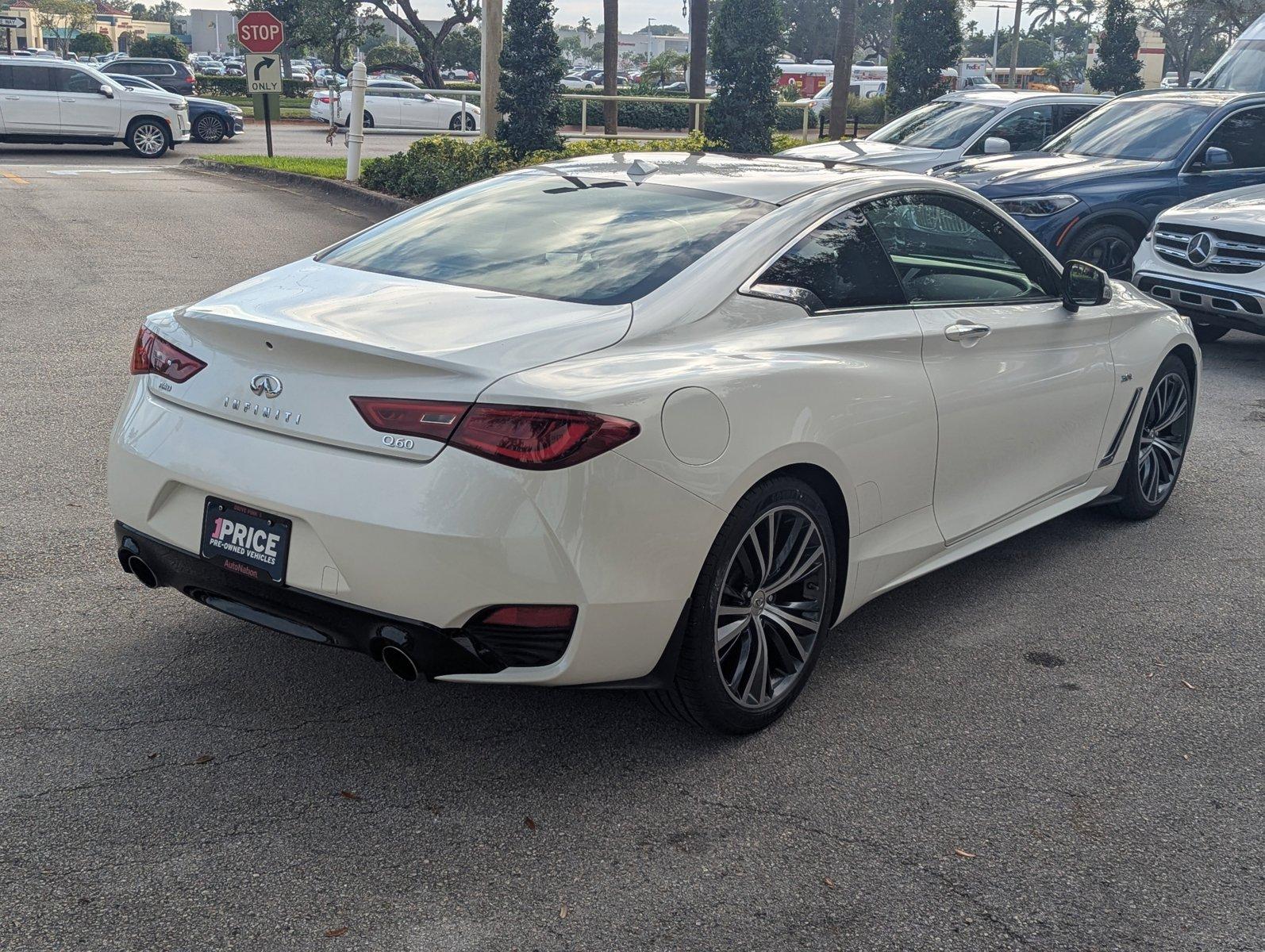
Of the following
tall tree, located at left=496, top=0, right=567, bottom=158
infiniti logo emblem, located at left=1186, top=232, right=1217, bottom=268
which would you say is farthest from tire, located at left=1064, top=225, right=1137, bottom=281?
tall tree, located at left=496, top=0, right=567, bottom=158

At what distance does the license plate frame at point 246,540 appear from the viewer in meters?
3.32

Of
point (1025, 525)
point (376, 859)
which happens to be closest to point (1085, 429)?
point (1025, 525)

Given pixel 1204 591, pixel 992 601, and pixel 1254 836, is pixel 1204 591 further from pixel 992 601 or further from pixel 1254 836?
pixel 1254 836

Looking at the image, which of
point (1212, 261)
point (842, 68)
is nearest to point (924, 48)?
point (842, 68)

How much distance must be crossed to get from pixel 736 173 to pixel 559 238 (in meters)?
0.79

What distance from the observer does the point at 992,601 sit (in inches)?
195

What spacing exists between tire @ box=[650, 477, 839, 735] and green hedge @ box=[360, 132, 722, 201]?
13503 millimetres

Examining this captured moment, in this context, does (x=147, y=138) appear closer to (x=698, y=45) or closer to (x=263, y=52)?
(x=263, y=52)

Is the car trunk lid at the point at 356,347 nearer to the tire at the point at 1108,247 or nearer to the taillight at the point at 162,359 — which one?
the taillight at the point at 162,359

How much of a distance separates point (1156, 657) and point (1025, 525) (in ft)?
2.41

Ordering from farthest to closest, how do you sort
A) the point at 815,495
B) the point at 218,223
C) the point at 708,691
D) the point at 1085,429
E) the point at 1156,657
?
the point at 218,223, the point at 1085,429, the point at 1156,657, the point at 815,495, the point at 708,691

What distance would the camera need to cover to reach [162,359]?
3719 mm

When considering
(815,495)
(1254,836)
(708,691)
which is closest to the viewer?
(1254,836)

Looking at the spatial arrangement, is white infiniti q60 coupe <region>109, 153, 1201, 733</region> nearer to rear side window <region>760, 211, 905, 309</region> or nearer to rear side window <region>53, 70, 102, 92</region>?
rear side window <region>760, 211, 905, 309</region>
